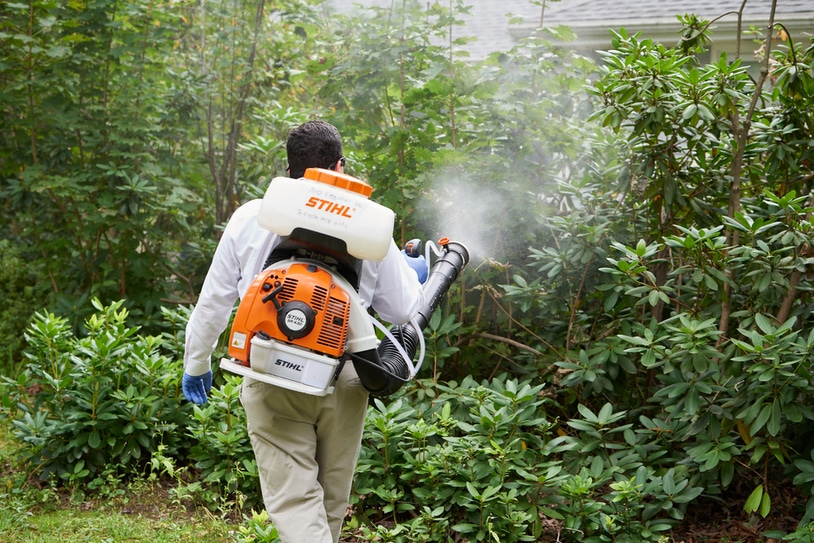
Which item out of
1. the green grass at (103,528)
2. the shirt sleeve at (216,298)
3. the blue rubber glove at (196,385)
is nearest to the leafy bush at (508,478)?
the green grass at (103,528)

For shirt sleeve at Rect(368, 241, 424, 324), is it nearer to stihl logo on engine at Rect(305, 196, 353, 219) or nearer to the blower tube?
the blower tube

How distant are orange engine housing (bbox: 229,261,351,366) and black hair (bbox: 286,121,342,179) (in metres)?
0.43

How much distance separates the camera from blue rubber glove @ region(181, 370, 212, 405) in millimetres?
3150

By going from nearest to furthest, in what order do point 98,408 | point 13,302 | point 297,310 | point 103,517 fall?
point 297,310
point 103,517
point 98,408
point 13,302

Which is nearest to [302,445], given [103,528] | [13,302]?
[103,528]

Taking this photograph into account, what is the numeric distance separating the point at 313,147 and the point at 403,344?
0.81 m

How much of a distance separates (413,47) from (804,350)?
9.33ft

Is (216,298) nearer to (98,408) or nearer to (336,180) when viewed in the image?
(336,180)

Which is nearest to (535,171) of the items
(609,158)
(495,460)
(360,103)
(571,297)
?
(609,158)

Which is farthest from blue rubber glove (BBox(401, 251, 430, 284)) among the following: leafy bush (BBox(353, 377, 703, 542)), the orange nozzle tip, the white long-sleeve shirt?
leafy bush (BBox(353, 377, 703, 542))

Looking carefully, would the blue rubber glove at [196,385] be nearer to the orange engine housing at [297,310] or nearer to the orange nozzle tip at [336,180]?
the orange engine housing at [297,310]

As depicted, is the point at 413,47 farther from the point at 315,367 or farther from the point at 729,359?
the point at 315,367

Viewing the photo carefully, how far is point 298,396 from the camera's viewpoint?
2867mm

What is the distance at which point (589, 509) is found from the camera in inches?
147
